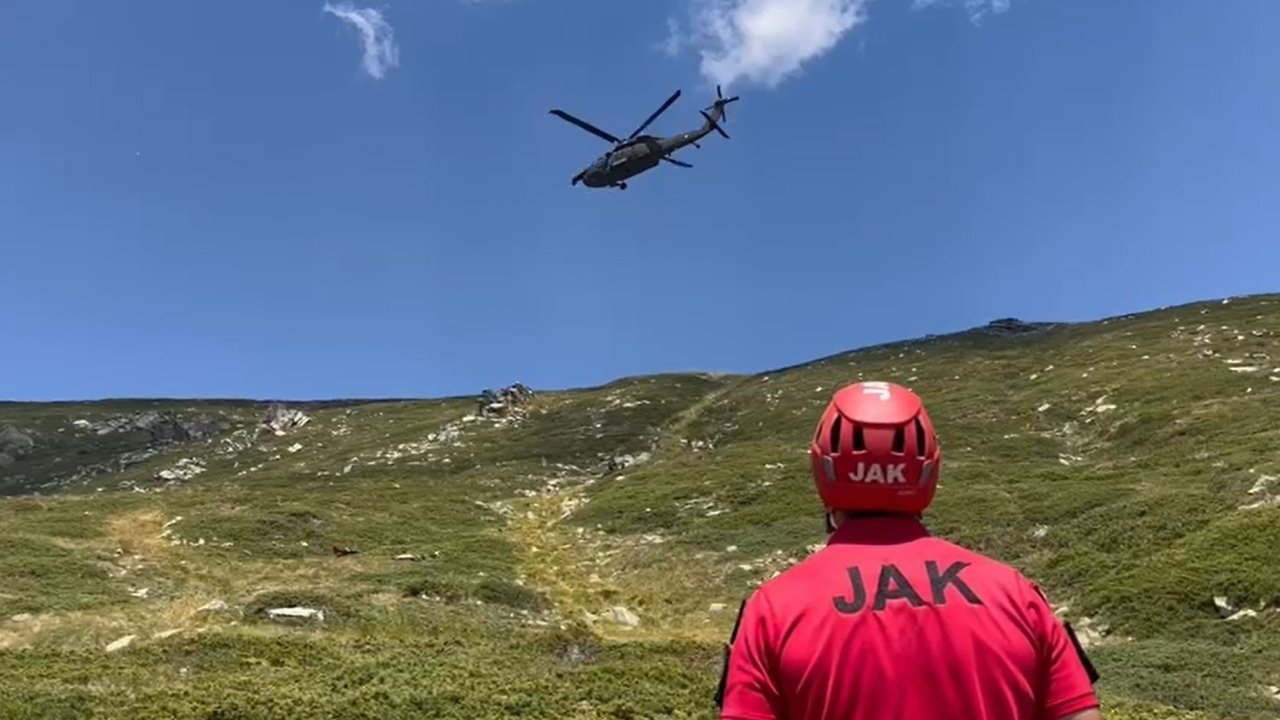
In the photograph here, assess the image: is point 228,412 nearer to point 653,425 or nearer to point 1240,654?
point 653,425

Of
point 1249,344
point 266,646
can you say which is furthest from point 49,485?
point 1249,344

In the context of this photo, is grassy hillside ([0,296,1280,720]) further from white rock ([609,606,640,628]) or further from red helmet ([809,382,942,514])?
red helmet ([809,382,942,514])

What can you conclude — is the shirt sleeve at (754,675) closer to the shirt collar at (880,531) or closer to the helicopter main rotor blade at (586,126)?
the shirt collar at (880,531)

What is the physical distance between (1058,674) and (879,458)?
1074 millimetres

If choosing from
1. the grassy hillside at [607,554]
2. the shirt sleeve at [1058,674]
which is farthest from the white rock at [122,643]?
the shirt sleeve at [1058,674]

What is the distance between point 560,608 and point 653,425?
53.5 meters

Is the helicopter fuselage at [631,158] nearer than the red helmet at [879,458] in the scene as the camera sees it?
No

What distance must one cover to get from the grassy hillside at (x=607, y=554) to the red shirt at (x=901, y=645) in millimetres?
12275

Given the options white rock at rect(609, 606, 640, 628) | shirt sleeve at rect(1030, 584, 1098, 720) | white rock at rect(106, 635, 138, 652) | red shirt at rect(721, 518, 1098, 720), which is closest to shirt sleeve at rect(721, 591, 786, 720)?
red shirt at rect(721, 518, 1098, 720)

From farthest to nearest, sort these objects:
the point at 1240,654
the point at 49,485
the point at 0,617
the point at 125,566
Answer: the point at 49,485 < the point at 125,566 < the point at 0,617 < the point at 1240,654

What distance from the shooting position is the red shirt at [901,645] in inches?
148

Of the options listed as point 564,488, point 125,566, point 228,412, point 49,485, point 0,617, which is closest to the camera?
point 0,617

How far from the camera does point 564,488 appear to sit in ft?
198

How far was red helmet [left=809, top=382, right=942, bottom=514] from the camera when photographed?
4.17 m
